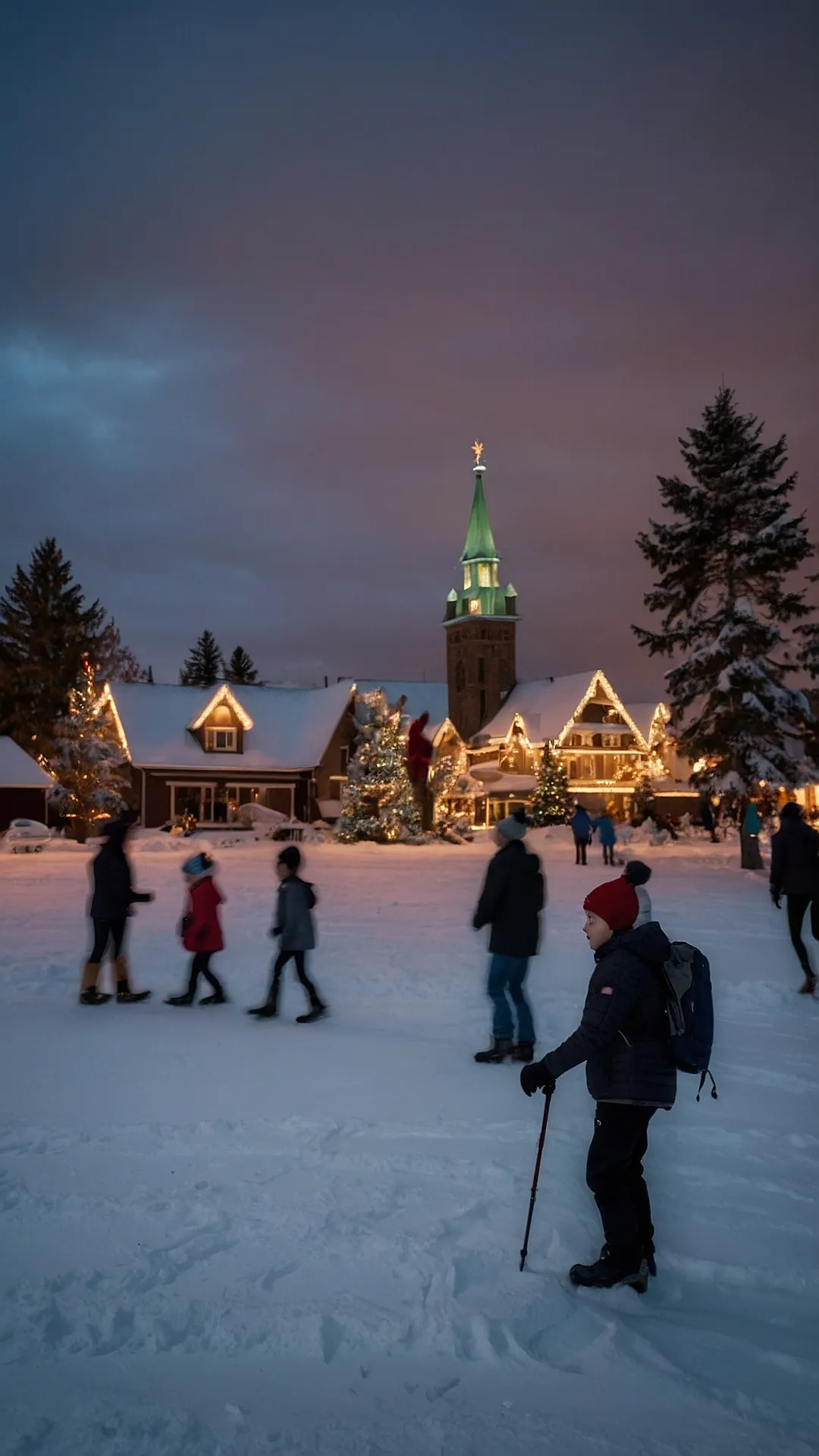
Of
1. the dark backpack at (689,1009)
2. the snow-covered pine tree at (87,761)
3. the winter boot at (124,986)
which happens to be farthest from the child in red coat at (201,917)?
the snow-covered pine tree at (87,761)

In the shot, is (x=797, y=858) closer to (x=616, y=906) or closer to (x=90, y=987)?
(x=616, y=906)

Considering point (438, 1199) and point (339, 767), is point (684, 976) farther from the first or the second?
point (339, 767)

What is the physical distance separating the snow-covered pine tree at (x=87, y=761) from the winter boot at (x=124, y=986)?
33.0 m

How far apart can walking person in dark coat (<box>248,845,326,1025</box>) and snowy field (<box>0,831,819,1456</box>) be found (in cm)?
35

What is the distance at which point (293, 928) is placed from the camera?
935cm

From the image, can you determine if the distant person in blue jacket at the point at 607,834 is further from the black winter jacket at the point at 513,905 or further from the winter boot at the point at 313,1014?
the black winter jacket at the point at 513,905

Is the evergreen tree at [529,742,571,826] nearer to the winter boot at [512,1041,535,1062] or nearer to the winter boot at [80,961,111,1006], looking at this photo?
the winter boot at [80,961,111,1006]

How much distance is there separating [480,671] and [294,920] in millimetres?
56633

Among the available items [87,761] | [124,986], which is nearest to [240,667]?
[87,761]

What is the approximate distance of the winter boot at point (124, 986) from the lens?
10039mm

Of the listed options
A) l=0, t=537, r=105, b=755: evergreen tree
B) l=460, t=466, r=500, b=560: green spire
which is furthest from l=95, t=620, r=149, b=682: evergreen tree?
l=460, t=466, r=500, b=560: green spire

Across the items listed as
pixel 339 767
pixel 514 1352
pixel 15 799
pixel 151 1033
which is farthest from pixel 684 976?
pixel 339 767

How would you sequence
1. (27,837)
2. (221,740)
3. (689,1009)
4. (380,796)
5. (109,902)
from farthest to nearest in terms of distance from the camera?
(221,740)
(380,796)
(27,837)
(109,902)
(689,1009)

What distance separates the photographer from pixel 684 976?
4309mm
